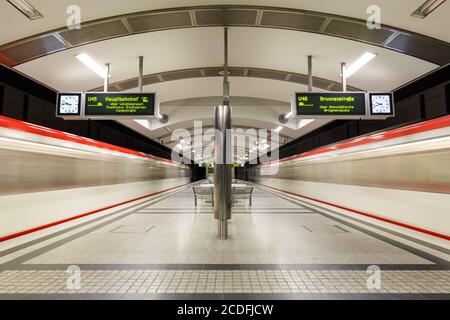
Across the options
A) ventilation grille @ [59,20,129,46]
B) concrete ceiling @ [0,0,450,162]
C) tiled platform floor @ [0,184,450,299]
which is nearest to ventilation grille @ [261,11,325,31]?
concrete ceiling @ [0,0,450,162]

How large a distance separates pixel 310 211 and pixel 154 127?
9435 millimetres

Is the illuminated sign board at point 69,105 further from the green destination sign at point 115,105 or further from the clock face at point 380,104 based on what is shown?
the clock face at point 380,104

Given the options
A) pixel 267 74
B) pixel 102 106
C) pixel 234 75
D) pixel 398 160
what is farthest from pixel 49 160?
pixel 398 160

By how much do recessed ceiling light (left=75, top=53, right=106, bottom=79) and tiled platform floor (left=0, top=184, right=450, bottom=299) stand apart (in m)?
4.48

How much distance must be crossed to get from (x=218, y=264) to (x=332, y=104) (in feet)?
16.8

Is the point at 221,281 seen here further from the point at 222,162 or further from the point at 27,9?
the point at 27,9

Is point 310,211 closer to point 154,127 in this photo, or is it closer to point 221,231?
point 221,231

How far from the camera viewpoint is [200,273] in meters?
2.47

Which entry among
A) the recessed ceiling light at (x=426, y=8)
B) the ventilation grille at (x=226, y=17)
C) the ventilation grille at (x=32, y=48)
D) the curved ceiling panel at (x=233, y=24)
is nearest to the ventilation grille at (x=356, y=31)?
the curved ceiling panel at (x=233, y=24)

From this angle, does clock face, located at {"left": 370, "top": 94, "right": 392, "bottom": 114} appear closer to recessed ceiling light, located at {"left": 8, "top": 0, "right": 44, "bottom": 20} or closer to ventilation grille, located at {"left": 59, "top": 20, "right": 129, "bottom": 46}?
ventilation grille, located at {"left": 59, "top": 20, "right": 129, "bottom": 46}

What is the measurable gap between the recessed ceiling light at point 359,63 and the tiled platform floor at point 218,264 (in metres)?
4.46

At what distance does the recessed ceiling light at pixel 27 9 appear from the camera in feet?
13.6

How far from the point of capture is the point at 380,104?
236 inches

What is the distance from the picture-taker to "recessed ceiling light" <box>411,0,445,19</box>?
4.07 metres
